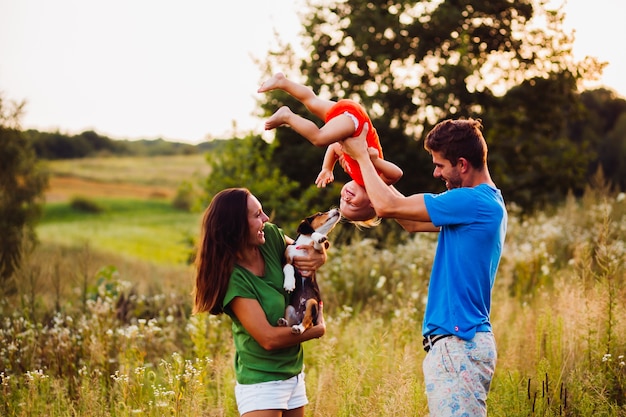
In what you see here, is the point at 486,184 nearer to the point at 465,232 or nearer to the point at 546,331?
the point at 465,232

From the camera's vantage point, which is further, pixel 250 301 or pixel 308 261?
pixel 308 261

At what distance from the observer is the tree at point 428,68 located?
15.8 m

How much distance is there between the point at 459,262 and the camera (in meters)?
3.46

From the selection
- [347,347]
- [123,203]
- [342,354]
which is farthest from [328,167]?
[123,203]

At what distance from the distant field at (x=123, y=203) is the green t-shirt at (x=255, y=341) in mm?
28207

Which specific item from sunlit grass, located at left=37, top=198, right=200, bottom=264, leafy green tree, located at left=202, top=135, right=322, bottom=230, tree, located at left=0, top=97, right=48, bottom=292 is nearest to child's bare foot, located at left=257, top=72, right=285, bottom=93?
leafy green tree, located at left=202, top=135, right=322, bottom=230

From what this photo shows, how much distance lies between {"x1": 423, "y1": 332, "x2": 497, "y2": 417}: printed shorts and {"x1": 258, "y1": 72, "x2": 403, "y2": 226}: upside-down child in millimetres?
1022

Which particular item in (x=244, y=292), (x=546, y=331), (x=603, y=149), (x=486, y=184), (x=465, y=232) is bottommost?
(x=546, y=331)

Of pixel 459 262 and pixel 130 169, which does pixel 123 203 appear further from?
pixel 459 262

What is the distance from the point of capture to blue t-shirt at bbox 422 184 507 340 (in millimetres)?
Result: 3428

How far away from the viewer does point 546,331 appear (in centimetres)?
612

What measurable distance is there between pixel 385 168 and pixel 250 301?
3.78 ft

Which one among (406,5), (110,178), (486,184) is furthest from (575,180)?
(110,178)

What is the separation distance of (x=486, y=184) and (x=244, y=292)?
1.39 metres
